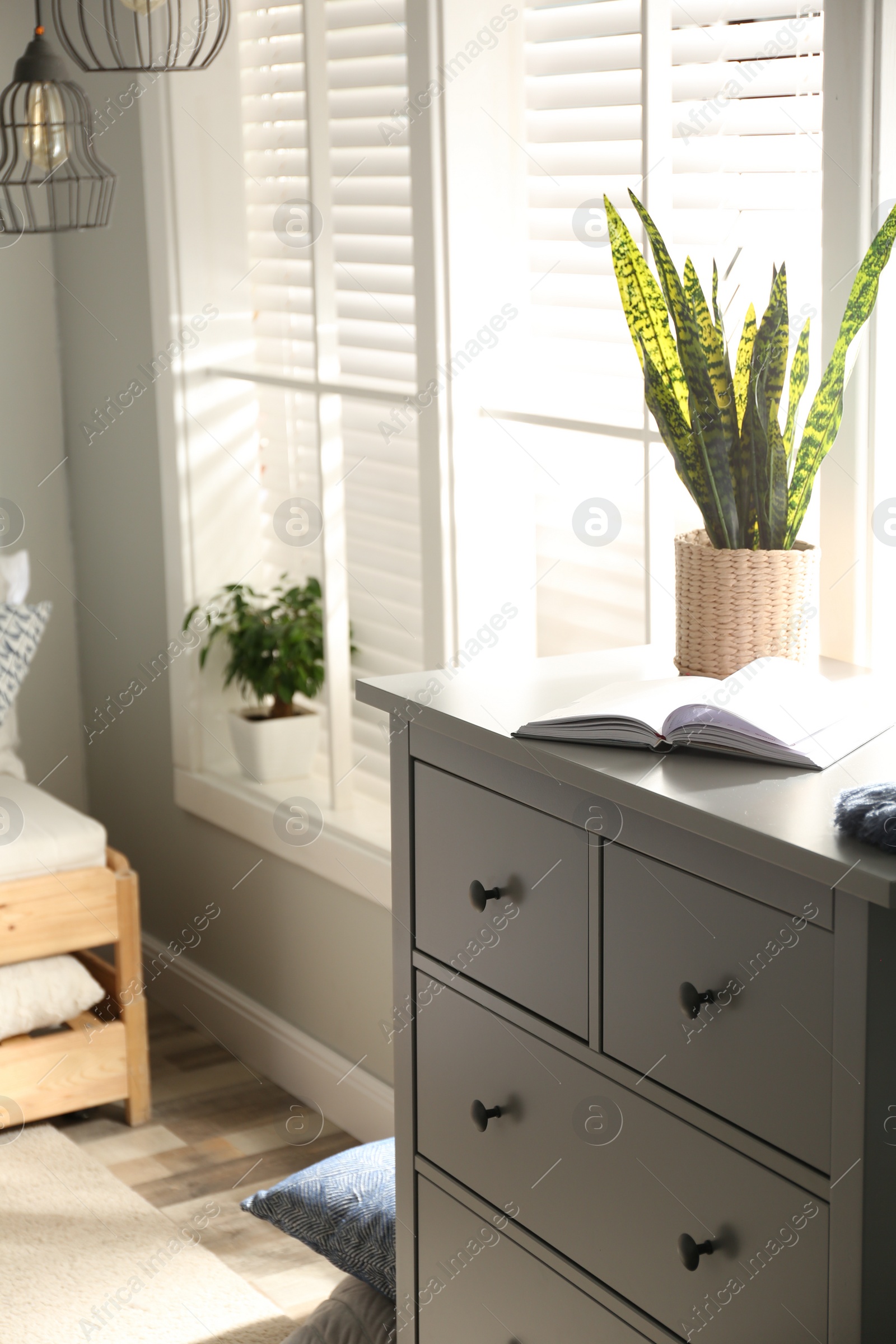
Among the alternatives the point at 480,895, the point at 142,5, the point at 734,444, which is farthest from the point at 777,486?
the point at 142,5

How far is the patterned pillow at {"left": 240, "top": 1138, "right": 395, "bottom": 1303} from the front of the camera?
76.7 inches

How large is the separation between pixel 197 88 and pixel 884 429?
1846mm

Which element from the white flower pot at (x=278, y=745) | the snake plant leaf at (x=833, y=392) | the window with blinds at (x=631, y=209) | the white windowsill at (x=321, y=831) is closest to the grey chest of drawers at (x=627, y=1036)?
the snake plant leaf at (x=833, y=392)

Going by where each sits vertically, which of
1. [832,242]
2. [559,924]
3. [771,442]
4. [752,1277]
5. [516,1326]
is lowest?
[516,1326]

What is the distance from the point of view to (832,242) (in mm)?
1555

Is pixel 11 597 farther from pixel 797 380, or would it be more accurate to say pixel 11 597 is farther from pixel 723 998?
pixel 723 998

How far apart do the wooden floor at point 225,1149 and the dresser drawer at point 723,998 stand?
1.29 meters

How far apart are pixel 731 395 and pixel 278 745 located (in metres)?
1.67

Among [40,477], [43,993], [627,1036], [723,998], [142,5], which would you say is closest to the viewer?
[723,998]

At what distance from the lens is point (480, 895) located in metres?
1.37

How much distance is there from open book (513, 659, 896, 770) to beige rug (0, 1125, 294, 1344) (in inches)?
51.9

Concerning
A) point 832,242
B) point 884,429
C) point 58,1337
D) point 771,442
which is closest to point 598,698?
point 771,442

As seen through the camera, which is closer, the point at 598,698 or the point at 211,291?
A: the point at 598,698

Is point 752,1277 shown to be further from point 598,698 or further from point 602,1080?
point 598,698
